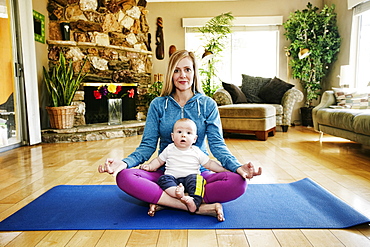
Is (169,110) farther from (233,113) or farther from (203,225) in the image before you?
(233,113)

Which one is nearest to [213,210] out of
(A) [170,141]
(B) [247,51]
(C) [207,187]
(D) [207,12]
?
(C) [207,187]

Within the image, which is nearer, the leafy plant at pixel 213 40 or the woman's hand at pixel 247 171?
the woman's hand at pixel 247 171

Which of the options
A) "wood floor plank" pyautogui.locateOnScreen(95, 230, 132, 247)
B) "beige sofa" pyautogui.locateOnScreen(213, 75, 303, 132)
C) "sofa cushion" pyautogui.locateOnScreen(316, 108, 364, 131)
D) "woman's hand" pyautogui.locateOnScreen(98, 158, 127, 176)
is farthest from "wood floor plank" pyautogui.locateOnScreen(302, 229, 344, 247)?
"beige sofa" pyautogui.locateOnScreen(213, 75, 303, 132)

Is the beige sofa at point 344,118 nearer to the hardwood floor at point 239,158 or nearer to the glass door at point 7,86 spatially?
the hardwood floor at point 239,158

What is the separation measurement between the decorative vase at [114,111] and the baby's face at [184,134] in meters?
3.37

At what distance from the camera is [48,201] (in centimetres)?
182

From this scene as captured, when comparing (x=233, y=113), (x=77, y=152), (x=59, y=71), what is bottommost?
(x=77, y=152)

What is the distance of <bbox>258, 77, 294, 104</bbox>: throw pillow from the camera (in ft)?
16.7

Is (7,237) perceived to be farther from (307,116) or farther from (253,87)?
(307,116)

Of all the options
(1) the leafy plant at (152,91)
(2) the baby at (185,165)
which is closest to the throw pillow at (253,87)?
(1) the leafy plant at (152,91)

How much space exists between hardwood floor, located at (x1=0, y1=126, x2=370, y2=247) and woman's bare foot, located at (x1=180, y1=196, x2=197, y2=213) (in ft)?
0.40

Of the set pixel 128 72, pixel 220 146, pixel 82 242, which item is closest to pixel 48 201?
pixel 82 242

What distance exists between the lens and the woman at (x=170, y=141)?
1522 mm

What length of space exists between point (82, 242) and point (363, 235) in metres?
1.19
